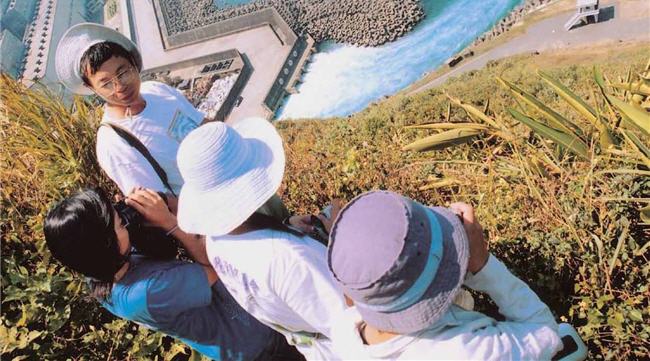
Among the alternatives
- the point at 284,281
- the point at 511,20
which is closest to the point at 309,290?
the point at 284,281

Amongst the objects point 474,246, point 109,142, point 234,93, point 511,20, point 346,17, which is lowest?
point 234,93

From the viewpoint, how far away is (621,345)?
71.6 inches

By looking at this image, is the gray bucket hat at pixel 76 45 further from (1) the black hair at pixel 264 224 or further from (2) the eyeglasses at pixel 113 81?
(1) the black hair at pixel 264 224

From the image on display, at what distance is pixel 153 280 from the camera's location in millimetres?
1845

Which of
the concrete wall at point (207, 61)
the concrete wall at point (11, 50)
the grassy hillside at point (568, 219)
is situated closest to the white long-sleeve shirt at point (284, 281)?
the grassy hillside at point (568, 219)

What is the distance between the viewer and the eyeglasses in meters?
2.52

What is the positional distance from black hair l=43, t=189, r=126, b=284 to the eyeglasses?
0.87 m

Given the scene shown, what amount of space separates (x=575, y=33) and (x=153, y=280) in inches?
939

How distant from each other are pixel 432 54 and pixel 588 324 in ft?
86.1

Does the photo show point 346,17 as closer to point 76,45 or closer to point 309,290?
point 76,45

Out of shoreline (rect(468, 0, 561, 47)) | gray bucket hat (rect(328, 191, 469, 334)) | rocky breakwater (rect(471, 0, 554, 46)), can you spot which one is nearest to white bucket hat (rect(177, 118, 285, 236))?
gray bucket hat (rect(328, 191, 469, 334))

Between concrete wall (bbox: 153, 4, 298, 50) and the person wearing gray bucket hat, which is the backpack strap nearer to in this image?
the person wearing gray bucket hat

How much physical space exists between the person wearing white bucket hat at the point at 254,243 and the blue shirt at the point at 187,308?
226 mm

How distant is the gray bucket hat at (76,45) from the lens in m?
2.51
